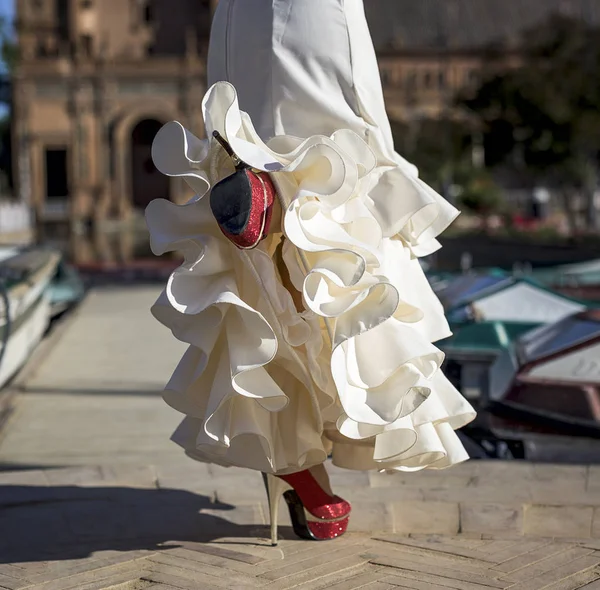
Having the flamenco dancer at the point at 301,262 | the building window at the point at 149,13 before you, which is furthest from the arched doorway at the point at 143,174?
the flamenco dancer at the point at 301,262

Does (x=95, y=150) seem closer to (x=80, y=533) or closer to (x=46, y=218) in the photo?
(x=46, y=218)

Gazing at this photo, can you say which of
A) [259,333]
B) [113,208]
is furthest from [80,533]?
[113,208]

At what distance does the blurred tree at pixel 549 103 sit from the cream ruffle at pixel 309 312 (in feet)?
95.2

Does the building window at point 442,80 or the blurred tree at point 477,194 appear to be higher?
the building window at point 442,80

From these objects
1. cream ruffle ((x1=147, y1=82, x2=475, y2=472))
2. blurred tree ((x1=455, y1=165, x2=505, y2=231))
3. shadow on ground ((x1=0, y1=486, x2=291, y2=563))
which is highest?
cream ruffle ((x1=147, y1=82, x2=475, y2=472))

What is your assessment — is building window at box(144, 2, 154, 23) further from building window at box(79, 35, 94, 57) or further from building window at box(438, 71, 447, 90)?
building window at box(438, 71, 447, 90)

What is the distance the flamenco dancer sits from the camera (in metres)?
3.40

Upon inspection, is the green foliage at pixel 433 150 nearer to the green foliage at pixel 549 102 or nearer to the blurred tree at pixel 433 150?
the blurred tree at pixel 433 150

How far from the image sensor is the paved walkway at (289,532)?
3713 millimetres

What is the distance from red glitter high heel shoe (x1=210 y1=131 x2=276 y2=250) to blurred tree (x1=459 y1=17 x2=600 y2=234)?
29.2m

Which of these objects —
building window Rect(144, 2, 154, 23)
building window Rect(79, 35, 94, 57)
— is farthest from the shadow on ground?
building window Rect(144, 2, 154, 23)

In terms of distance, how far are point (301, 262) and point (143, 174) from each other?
5975cm

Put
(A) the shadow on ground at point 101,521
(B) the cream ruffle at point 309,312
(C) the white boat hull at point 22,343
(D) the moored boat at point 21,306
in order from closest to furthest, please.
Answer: (B) the cream ruffle at point 309,312, (A) the shadow on ground at point 101,521, (D) the moored boat at point 21,306, (C) the white boat hull at point 22,343

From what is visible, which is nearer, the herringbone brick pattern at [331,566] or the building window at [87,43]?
the herringbone brick pattern at [331,566]
